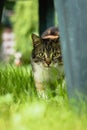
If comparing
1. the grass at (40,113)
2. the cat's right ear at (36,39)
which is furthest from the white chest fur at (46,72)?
the grass at (40,113)

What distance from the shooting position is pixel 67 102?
3.22m

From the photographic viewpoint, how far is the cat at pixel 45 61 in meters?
4.14

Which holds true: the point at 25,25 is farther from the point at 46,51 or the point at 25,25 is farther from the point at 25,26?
the point at 46,51

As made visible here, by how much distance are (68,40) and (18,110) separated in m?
0.49

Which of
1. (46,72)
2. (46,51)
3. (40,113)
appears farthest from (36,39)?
(40,113)

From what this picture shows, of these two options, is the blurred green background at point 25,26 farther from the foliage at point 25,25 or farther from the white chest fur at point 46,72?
the white chest fur at point 46,72

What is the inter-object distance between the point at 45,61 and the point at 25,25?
28.9 feet

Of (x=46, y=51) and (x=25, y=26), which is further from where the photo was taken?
(x=25, y=26)

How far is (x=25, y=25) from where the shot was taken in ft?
42.7

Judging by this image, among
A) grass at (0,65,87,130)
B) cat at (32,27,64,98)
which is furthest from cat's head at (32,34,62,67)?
grass at (0,65,87,130)

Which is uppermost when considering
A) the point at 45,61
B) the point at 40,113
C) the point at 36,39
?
the point at 36,39

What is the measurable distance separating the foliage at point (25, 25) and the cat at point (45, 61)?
8.10 m

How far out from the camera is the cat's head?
428 centimetres

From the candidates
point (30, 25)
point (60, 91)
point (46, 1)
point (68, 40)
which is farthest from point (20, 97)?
point (30, 25)
